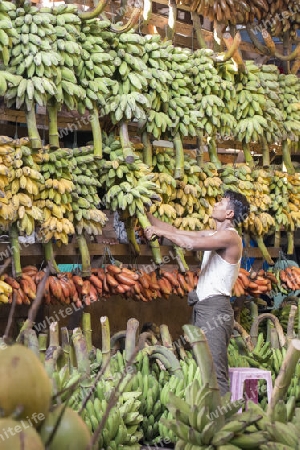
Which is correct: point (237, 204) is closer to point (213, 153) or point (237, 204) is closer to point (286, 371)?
point (213, 153)

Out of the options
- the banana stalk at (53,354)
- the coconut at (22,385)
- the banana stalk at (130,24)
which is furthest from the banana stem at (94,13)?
the coconut at (22,385)

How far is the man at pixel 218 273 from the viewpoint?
3.76 metres

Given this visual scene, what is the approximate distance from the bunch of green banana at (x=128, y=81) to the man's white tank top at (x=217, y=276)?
1.01m

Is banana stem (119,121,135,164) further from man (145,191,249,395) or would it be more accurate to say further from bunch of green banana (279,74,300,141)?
bunch of green banana (279,74,300,141)

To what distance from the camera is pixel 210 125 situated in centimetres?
504

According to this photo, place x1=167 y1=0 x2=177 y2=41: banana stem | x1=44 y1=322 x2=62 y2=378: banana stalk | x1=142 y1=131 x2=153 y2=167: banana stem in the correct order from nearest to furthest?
x1=44 y1=322 x2=62 y2=378: banana stalk → x1=142 y1=131 x2=153 y2=167: banana stem → x1=167 y1=0 x2=177 y2=41: banana stem

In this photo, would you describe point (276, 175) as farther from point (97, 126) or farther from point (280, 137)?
point (97, 126)

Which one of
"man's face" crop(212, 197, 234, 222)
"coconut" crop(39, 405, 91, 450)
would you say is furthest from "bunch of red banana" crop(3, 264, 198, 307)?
"coconut" crop(39, 405, 91, 450)

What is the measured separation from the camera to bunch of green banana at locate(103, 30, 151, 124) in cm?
436

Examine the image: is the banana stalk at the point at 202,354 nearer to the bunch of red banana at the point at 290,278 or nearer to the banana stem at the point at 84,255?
the banana stem at the point at 84,255

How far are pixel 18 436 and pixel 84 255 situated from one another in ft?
11.0

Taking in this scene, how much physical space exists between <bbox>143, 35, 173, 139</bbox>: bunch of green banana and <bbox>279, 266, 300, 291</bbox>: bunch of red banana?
66.5 inches

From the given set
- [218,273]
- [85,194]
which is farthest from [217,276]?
[85,194]

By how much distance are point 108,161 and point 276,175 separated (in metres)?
1.82
